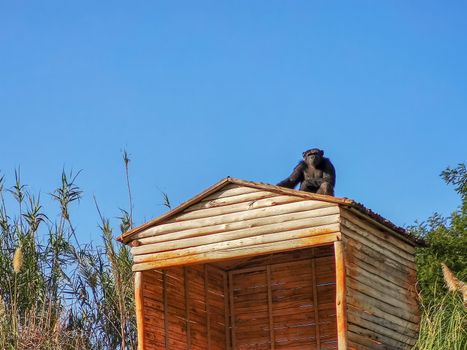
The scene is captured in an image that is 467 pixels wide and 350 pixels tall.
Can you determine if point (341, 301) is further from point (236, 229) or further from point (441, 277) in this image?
point (441, 277)

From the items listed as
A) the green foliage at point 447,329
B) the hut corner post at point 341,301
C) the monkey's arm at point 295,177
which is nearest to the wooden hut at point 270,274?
the hut corner post at point 341,301

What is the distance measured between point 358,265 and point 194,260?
2165 millimetres

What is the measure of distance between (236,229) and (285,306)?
2.34 metres

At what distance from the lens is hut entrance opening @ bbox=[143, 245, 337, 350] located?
15077 millimetres

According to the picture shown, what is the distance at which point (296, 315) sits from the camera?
51.3 feet

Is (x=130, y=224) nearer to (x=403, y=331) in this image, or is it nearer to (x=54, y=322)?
(x=54, y=322)

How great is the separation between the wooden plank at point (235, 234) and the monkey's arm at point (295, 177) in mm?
1924

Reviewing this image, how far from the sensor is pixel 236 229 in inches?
546

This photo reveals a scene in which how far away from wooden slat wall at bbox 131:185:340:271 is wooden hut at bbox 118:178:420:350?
0.01 meters

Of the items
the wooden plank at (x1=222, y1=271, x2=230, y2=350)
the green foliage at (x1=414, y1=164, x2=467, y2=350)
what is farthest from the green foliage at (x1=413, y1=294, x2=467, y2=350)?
the wooden plank at (x1=222, y1=271, x2=230, y2=350)

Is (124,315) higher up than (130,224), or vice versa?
(130,224)

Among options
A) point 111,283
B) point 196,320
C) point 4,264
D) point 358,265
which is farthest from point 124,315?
point 358,265

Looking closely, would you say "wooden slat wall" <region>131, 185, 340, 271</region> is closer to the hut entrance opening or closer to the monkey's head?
the hut entrance opening

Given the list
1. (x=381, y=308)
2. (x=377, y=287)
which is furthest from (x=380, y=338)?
(x=377, y=287)
